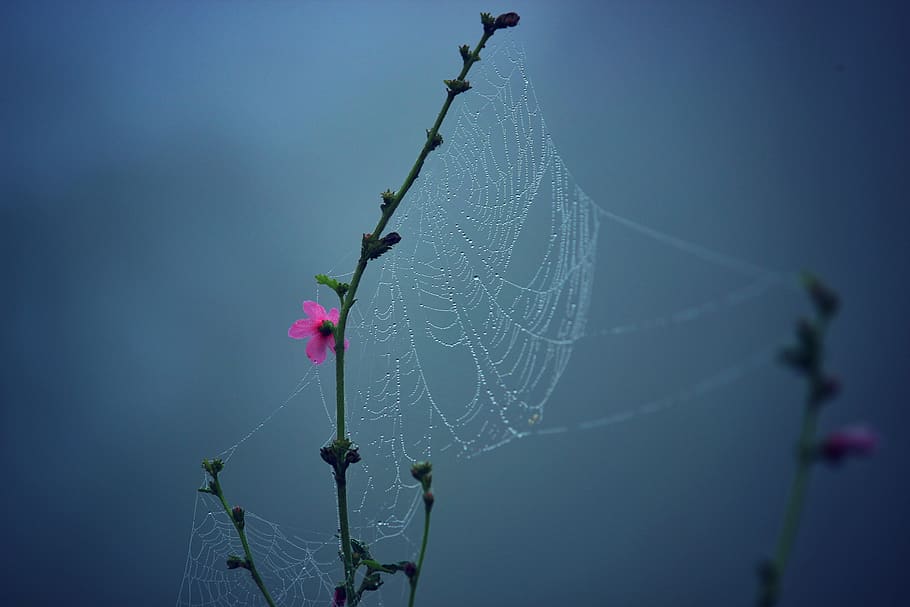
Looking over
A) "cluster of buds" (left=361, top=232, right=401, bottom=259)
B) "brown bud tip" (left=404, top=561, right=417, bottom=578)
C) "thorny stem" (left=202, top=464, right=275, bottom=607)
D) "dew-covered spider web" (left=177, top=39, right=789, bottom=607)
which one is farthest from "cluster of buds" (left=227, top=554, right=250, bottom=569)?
"dew-covered spider web" (left=177, top=39, right=789, bottom=607)

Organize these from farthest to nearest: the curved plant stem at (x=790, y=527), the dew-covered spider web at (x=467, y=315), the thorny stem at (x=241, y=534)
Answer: the dew-covered spider web at (x=467, y=315) → the thorny stem at (x=241, y=534) → the curved plant stem at (x=790, y=527)

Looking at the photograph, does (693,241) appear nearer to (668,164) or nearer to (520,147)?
(668,164)

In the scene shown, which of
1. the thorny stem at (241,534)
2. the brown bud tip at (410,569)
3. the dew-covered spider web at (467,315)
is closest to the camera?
the brown bud tip at (410,569)

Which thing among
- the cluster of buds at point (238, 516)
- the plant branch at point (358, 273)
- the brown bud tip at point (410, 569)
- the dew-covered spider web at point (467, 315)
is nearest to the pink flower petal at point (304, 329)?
the plant branch at point (358, 273)

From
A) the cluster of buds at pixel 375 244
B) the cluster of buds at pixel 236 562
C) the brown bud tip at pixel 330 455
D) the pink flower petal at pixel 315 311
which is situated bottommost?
the cluster of buds at pixel 236 562

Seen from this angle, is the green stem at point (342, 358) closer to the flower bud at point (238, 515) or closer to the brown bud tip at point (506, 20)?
the brown bud tip at point (506, 20)

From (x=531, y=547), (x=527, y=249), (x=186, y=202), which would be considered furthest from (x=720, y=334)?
(x=186, y=202)

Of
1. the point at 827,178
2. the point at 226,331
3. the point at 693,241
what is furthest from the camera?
the point at 226,331

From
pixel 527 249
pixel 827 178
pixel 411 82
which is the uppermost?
pixel 411 82
